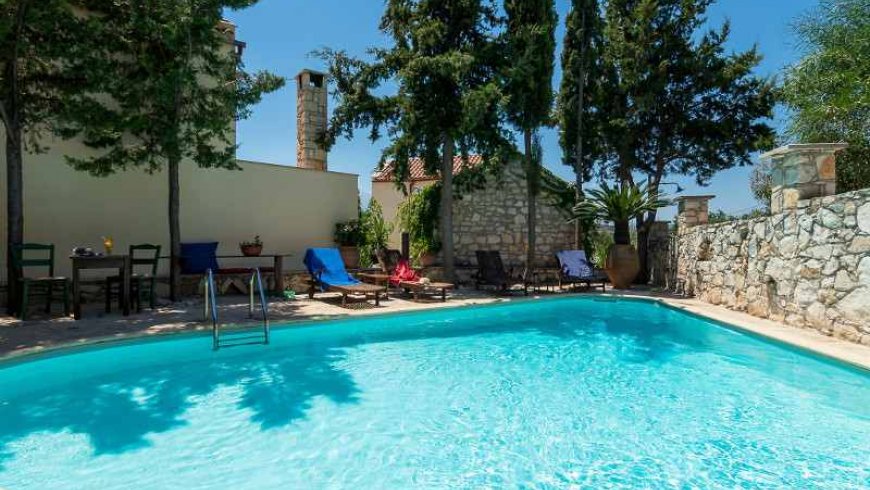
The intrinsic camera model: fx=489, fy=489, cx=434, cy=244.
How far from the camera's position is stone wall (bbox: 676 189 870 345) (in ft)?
19.4

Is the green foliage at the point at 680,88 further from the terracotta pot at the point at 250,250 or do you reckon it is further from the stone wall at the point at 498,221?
the terracotta pot at the point at 250,250

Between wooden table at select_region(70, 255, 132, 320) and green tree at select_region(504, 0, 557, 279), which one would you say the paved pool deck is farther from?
green tree at select_region(504, 0, 557, 279)

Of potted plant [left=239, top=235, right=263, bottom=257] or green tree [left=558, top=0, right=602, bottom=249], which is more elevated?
green tree [left=558, top=0, right=602, bottom=249]

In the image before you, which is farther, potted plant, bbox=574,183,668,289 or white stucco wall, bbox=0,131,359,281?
potted plant, bbox=574,183,668,289

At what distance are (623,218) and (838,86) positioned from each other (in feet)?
16.7

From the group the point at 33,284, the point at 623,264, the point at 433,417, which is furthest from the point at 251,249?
the point at 623,264

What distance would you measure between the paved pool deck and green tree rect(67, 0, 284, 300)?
1.64 m

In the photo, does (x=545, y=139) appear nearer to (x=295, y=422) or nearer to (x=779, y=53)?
(x=779, y=53)

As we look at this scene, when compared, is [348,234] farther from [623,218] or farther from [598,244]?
[598,244]

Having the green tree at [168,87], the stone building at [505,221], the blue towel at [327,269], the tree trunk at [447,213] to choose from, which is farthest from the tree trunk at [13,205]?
the tree trunk at [447,213]

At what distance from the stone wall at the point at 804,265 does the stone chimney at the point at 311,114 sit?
985cm

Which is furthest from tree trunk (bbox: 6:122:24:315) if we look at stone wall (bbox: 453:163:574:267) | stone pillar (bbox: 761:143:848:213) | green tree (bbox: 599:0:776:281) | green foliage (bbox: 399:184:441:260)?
green tree (bbox: 599:0:776:281)

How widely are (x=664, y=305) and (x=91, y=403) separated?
9.59 meters

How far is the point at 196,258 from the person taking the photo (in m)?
9.77
